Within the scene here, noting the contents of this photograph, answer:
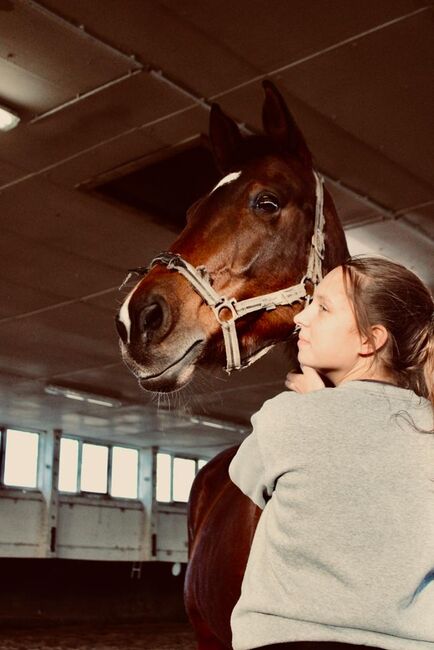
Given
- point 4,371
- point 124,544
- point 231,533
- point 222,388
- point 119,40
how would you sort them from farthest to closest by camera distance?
point 124,544 < point 222,388 < point 4,371 < point 119,40 < point 231,533

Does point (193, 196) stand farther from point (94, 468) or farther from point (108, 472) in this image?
point (108, 472)

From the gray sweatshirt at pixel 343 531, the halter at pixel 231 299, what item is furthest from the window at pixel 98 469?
the gray sweatshirt at pixel 343 531

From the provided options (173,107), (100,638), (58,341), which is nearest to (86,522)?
(100,638)

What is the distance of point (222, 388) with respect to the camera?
33.9 ft

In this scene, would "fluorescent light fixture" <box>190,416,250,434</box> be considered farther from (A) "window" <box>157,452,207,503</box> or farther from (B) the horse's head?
(B) the horse's head

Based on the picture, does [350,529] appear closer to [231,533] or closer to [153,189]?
[231,533]

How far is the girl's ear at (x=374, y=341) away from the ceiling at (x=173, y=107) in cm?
76

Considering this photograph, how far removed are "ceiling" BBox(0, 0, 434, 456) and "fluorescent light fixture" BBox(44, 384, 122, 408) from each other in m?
3.43

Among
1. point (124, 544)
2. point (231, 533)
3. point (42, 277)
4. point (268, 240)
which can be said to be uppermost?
point (42, 277)

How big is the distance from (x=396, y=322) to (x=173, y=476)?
48.4 feet

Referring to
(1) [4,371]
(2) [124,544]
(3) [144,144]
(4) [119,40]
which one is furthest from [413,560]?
(2) [124,544]

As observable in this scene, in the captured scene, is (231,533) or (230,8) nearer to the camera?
(231,533)

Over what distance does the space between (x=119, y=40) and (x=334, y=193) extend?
6.43 feet

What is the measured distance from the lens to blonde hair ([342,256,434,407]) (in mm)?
1272
